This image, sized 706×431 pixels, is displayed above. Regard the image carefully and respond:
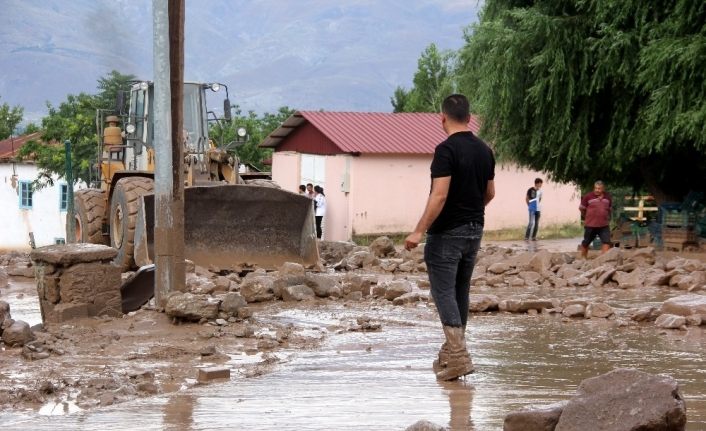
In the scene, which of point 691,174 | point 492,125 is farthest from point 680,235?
point 492,125

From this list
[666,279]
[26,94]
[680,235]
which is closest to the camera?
[666,279]

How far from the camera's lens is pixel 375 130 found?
114 feet

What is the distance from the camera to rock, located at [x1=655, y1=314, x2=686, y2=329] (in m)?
10.5

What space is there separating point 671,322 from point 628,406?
18.0ft

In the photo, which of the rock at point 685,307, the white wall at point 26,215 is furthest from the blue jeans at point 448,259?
the white wall at point 26,215

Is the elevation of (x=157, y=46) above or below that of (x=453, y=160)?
above

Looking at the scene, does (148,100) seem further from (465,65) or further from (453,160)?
(453,160)

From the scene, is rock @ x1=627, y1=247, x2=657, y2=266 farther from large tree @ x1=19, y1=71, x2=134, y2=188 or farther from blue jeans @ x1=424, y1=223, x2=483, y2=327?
large tree @ x1=19, y1=71, x2=134, y2=188

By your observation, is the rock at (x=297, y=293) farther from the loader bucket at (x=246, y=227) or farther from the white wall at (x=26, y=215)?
the white wall at (x=26, y=215)

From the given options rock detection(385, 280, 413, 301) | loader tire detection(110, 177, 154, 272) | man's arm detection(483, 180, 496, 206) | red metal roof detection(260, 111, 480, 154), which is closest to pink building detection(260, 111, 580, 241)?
red metal roof detection(260, 111, 480, 154)

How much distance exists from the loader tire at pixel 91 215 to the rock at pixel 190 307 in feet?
29.7

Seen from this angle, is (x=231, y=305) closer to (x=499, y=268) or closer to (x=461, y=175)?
(x=461, y=175)

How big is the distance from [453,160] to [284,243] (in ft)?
31.8

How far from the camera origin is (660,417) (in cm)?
516
